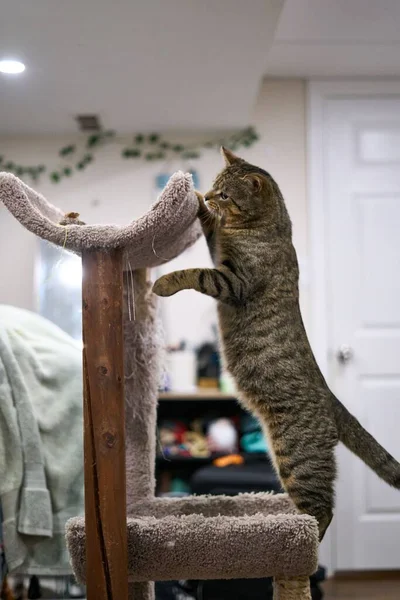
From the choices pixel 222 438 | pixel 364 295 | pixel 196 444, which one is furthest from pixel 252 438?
pixel 364 295

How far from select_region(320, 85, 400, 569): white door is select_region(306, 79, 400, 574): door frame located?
17 mm

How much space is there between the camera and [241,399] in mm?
1424

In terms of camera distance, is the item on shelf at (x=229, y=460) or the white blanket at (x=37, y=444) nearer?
the white blanket at (x=37, y=444)

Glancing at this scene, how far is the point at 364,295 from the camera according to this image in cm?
332

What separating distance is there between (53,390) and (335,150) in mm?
2170

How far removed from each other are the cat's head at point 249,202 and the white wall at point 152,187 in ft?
6.23

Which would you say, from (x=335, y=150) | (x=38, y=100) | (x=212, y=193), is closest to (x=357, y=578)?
(x=335, y=150)

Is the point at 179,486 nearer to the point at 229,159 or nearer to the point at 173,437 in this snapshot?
the point at 173,437

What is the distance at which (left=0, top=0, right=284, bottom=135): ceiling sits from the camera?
2107 millimetres

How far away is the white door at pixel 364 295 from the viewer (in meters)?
3.22

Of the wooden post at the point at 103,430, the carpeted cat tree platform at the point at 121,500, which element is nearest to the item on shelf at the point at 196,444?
the carpeted cat tree platform at the point at 121,500

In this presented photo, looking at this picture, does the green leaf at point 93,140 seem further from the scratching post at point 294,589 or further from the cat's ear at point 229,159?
the scratching post at point 294,589

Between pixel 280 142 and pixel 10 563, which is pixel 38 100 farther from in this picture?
pixel 10 563

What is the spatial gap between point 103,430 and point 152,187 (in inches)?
96.8
